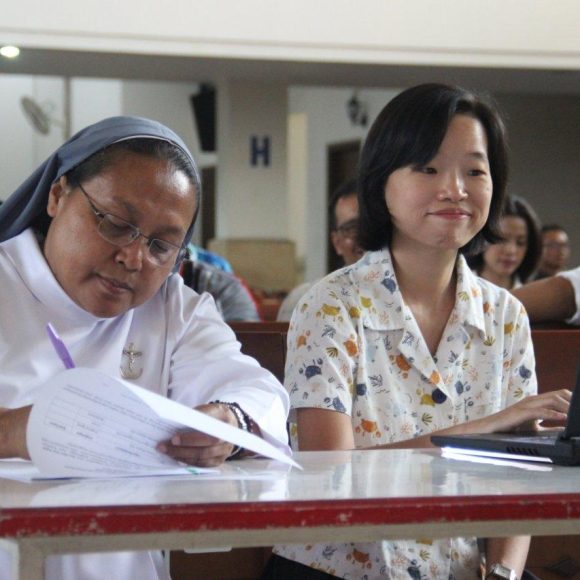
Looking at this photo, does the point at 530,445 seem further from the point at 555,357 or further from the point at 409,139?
the point at 555,357

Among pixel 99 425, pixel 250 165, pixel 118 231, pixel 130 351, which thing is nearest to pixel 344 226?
pixel 130 351

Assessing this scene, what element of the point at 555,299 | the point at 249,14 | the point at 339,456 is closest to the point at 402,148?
the point at 339,456

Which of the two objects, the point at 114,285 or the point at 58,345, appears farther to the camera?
the point at 114,285

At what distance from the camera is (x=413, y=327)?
221 cm

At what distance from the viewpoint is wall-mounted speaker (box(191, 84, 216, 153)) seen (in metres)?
12.8

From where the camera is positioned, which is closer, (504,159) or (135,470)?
(135,470)

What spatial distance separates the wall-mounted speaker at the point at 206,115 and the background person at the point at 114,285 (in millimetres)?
10979

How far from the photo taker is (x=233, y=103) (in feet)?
35.1

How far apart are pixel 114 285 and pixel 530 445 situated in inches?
27.0

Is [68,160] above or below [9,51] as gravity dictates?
below

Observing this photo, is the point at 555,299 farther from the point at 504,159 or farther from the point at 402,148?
the point at 402,148

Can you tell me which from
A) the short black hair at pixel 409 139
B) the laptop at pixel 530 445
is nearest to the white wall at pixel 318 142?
the short black hair at pixel 409 139

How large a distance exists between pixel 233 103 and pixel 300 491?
965 centimetres

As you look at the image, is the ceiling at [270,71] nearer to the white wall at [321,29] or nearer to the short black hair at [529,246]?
the white wall at [321,29]
